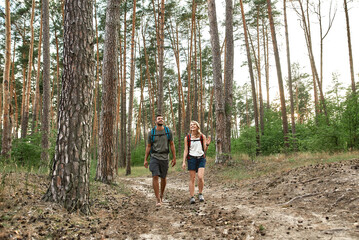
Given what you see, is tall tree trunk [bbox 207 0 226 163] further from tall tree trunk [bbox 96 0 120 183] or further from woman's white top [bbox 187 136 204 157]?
woman's white top [bbox 187 136 204 157]

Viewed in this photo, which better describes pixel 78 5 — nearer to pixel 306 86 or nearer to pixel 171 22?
pixel 171 22

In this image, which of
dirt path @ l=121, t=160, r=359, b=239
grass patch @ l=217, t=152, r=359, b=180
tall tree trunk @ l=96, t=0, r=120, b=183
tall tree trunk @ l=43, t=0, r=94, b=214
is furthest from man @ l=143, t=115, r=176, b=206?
grass patch @ l=217, t=152, r=359, b=180

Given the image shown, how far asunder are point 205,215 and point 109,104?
5264mm

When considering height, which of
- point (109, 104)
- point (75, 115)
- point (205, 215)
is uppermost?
point (109, 104)

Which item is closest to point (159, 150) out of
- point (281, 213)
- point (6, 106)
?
point (281, 213)

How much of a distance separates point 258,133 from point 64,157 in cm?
1347

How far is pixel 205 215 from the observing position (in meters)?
4.31

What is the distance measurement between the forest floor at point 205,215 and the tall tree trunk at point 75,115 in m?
0.29

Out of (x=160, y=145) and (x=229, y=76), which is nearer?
(x=160, y=145)

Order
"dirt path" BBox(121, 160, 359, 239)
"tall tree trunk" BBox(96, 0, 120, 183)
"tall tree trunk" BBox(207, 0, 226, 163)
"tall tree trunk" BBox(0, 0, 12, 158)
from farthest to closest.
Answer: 1. "tall tree trunk" BBox(207, 0, 226, 163)
2. "tall tree trunk" BBox(0, 0, 12, 158)
3. "tall tree trunk" BBox(96, 0, 120, 183)
4. "dirt path" BBox(121, 160, 359, 239)

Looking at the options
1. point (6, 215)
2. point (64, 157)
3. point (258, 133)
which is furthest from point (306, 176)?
point (258, 133)

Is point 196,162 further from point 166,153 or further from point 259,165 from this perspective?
point 259,165

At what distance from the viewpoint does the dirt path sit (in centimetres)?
312

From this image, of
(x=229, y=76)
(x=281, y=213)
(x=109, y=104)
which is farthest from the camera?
(x=229, y=76)
